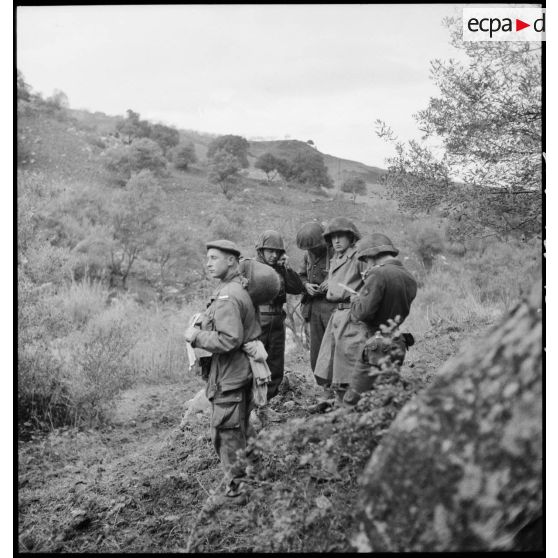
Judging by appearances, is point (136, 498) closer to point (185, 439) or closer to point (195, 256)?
point (185, 439)

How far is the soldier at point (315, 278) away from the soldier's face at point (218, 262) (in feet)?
5.44

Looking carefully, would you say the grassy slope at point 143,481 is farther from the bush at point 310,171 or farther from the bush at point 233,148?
the bush at point 233,148

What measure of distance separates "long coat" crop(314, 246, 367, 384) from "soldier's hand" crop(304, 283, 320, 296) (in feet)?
2.01

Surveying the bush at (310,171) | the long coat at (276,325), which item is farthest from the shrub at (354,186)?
the long coat at (276,325)

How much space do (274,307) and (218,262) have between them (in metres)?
1.60

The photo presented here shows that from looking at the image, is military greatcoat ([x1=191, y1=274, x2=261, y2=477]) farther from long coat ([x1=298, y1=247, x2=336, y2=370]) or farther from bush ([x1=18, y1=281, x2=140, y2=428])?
bush ([x1=18, y1=281, x2=140, y2=428])

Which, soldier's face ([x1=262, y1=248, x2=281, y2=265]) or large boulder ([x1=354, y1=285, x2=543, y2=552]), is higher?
soldier's face ([x1=262, y1=248, x2=281, y2=265])

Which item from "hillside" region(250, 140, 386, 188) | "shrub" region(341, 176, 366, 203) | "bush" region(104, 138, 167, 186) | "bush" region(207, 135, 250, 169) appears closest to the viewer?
"bush" region(104, 138, 167, 186)

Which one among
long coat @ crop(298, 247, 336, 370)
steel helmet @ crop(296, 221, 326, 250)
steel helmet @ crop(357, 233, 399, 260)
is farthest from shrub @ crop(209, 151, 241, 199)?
steel helmet @ crop(357, 233, 399, 260)

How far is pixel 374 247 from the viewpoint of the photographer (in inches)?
160

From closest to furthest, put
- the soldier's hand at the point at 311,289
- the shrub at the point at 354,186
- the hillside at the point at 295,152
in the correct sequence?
1. the soldier's hand at the point at 311,289
2. the shrub at the point at 354,186
3. the hillside at the point at 295,152

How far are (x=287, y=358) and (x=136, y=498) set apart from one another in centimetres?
527

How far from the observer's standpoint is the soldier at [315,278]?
5.45 metres

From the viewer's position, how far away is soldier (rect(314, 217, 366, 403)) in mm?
4281
